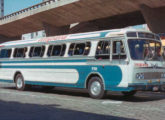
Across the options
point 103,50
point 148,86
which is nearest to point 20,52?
point 103,50

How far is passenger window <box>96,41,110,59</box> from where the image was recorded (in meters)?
11.9

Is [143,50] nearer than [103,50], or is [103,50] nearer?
[143,50]

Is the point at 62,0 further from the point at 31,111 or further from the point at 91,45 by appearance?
the point at 31,111

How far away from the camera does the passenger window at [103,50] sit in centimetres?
1192

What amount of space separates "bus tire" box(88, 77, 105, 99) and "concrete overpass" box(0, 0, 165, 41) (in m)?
19.4

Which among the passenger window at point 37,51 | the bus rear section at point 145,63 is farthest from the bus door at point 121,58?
the passenger window at point 37,51

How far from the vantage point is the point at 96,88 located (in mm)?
12289

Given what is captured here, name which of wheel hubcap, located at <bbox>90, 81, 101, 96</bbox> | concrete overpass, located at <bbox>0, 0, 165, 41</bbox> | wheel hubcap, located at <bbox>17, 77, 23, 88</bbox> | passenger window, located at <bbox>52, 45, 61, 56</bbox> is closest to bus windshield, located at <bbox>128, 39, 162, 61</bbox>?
wheel hubcap, located at <bbox>90, 81, 101, 96</bbox>

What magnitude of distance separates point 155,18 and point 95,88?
2255 centimetres

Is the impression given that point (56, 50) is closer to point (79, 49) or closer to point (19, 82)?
point (79, 49)

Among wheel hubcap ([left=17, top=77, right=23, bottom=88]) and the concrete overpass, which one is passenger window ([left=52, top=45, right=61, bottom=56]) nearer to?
wheel hubcap ([left=17, top=77, right=23, bottom=88])

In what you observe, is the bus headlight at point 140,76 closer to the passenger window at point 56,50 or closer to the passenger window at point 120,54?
the passenger window at point 120,54

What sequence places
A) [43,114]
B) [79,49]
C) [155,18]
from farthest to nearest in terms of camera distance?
[155,18]
[79,49]
[43,114]

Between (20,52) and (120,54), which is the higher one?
(20,52)
